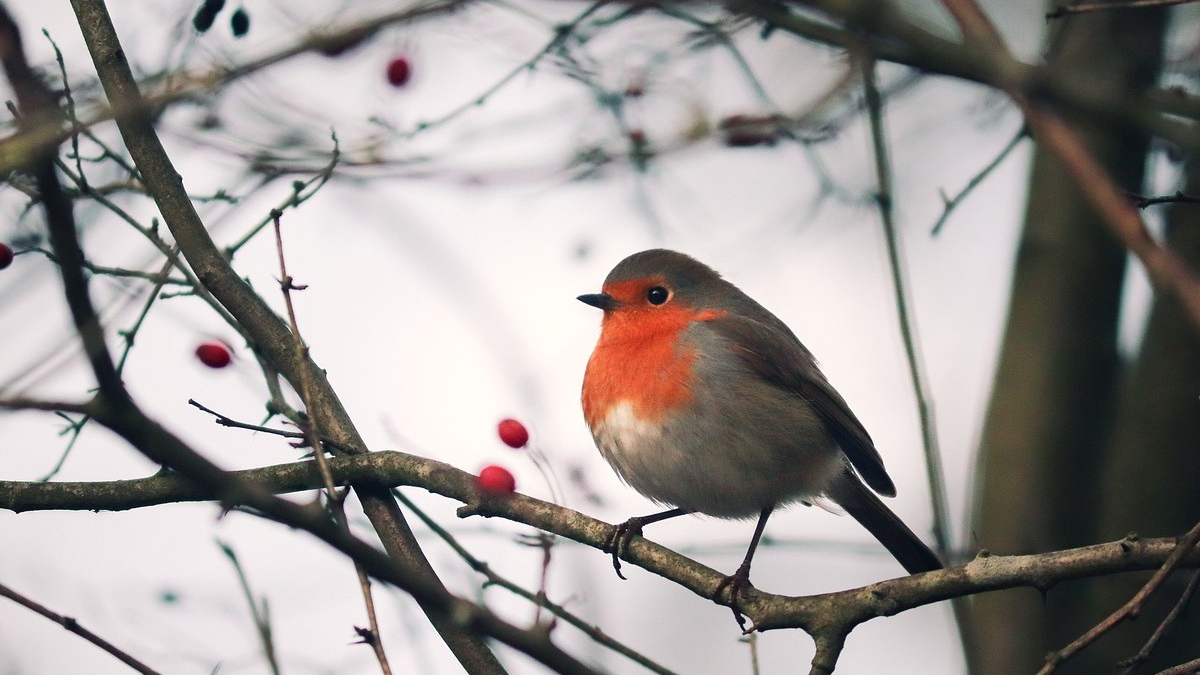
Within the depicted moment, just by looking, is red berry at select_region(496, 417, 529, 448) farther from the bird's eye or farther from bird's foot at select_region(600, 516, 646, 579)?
the bird's eye

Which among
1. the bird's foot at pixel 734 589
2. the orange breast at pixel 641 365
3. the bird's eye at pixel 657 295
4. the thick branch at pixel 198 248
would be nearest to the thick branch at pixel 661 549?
the bird's foot at pixel 734 589

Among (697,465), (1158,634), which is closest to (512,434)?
(697,465)

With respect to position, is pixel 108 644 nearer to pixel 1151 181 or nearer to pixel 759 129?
pixel 759 129

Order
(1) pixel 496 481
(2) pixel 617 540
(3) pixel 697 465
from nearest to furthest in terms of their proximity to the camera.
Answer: (1) pixel 496 481 → (2) pixel 617 540 → (3) pixel 697 465

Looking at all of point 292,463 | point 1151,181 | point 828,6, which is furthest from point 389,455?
point 1151,181

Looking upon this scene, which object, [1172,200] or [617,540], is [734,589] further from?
[1172,200]

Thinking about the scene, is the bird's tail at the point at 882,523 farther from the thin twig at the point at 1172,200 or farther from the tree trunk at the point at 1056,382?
the thin twig at the point at 1172,200

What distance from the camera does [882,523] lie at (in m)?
5.20

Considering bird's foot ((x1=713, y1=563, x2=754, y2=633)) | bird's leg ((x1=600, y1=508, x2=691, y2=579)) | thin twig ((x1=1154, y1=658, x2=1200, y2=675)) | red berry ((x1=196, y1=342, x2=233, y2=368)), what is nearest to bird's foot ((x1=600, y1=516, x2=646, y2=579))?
bird's leg ((x1=600, y1=508, x2=691, y2=579))

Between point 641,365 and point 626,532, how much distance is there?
105 centimetres

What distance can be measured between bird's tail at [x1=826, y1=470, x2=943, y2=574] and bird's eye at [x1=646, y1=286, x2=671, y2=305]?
107cm

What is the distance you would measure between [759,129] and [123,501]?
9.52 ft

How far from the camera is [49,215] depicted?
1717 mm

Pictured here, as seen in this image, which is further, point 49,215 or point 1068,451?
point 1068,451
